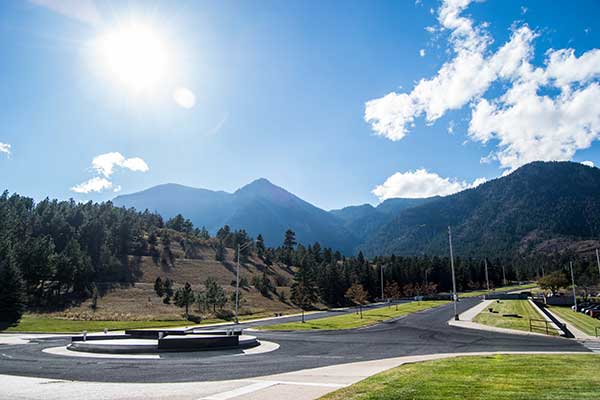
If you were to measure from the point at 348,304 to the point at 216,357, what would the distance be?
88.6 meters

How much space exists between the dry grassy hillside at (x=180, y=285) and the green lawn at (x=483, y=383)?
5462cm

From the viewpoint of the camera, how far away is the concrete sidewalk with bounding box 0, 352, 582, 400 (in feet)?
33.5

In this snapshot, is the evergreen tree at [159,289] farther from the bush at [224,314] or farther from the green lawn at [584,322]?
the green lawn at [584,322]

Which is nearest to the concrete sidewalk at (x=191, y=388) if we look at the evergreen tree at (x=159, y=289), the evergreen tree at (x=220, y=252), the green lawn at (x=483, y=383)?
the green lawn at (x=483, y=383)

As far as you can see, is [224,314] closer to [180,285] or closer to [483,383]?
[180,285]

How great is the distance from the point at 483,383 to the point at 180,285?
91490mm

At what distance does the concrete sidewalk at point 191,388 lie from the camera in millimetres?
10219

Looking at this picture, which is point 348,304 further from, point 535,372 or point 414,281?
point 535,372

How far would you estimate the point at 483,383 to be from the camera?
10.5 metres

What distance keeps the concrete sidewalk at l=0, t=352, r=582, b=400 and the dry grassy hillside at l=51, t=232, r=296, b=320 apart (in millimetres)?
49913

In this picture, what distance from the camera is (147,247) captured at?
11512 centimetres

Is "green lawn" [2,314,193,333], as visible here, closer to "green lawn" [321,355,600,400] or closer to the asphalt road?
the asphalt road

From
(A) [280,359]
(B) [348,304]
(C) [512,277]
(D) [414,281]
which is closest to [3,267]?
(A) [280,359]

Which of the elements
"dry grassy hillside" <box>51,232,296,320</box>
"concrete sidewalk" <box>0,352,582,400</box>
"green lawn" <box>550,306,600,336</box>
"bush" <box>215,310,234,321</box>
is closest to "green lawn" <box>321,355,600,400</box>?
"concrete sidewalk" <box>0,352,582,400</box>
